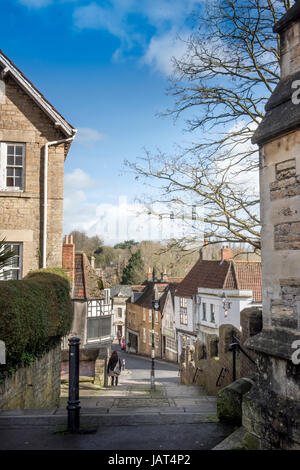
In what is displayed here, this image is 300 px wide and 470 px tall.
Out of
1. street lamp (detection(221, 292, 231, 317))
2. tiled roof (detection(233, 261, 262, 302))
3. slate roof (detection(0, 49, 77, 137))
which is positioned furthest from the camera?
tiled roof (detection(233, 261, 262, 302))

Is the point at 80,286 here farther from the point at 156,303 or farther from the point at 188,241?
the point at 188,241

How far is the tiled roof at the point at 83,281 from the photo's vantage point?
76.6 ft

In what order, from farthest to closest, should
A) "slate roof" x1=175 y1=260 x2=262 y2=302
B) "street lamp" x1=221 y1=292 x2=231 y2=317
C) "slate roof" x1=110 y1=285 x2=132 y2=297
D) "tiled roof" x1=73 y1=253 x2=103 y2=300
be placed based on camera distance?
1. "slate roof" x1=110 y1=285 x2=132 y2=297
2. "slate roof" x1=175 y1=260 x2=262 y2=302
3. "street lamp" x1=221 y1=292 x2=231 y2=317
4. "tiled roof" x1=73 y1=253 x2=103 y2=300

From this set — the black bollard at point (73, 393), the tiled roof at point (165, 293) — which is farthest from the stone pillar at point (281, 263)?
the tiled roof at point (165, 293)

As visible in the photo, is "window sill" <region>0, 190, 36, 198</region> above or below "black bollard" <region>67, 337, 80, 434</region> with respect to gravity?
above

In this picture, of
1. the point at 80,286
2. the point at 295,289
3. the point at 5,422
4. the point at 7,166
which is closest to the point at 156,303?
the point at 80,286

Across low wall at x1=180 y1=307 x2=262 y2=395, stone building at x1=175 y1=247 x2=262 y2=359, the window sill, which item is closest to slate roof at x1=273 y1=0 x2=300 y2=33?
low wall at x1=180 y1=307 x2=262 y2=395

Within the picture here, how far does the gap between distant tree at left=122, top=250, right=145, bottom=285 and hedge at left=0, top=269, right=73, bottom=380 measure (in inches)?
2114

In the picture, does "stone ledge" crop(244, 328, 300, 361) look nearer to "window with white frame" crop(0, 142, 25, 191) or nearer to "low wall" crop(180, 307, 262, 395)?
"low wall" crop(180, 307, 262, 395)

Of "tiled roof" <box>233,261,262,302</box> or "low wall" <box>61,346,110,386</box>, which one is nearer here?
"low wall" <box>61,346,110,386</box>

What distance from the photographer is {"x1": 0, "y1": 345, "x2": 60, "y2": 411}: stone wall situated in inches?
301

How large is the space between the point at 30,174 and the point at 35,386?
7.28m

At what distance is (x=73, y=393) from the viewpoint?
18.6 ft
